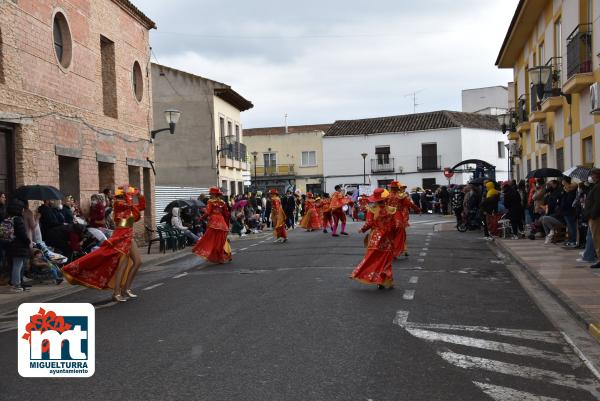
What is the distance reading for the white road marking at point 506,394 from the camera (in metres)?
5.25

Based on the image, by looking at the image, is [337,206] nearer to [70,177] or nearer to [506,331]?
[70,177]

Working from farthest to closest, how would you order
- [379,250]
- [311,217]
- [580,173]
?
[311,217] < [580,173] < [379,250]

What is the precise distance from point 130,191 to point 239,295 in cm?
235

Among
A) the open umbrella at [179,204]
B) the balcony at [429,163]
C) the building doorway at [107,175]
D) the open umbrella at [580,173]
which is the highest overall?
the balcony at [429,163]

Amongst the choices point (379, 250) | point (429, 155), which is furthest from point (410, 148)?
point (379, 250)

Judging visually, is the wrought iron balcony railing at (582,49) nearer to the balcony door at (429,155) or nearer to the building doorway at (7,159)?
the building doorway at (7,159)

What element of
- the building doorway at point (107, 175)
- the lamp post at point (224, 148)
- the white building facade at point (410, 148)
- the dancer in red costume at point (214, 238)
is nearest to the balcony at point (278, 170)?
the white building facade at point (410, 148)

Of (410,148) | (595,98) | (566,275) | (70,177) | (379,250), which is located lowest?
(566,275)

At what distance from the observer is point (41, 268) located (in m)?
13.1

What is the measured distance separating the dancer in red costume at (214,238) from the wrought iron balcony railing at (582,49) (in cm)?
948

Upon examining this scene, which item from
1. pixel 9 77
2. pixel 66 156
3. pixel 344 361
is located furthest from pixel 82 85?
pixel 344 361

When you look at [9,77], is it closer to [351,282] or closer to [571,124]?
[351,282]

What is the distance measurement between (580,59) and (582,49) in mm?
271

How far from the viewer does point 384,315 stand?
8516 mm
